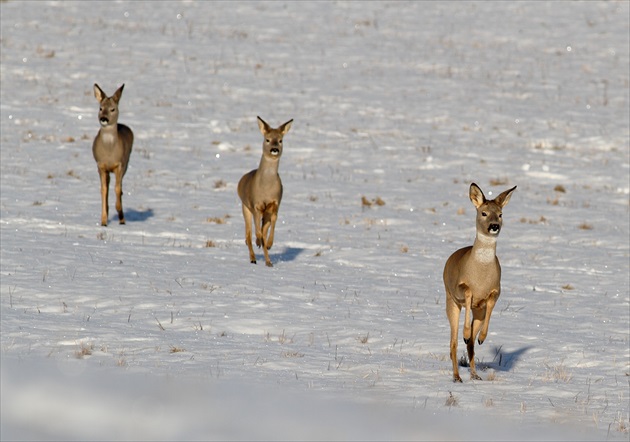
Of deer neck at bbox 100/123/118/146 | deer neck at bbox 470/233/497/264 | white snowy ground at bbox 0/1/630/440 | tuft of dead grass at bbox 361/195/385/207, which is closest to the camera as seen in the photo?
white snowy ground at bbox 0/1/630/440

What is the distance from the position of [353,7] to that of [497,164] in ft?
65.7

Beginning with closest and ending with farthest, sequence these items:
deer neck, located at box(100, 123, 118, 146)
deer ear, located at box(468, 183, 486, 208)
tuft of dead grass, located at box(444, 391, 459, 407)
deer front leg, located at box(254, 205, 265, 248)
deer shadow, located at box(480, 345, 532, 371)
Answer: tuft of dead grass, located at box(444, 391, 459, 407)
deer ear, located at box(468, 183, 486, 208)
deer shadow, located at box(480, 345, 532, 371)
deer front leg, located at box(254, 205, 265, 248)
deer neck, located at box(100, 123, 118, 146)

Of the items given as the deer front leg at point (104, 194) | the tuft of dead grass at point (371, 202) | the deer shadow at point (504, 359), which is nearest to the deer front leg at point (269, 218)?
the deer front leg at point (104, 194)

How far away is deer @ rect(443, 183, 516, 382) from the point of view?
9.56 m

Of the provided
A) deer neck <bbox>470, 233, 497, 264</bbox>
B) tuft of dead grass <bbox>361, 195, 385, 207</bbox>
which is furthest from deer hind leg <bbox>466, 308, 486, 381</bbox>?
tuft of dead grass <bbox>361, 195, 385, 207</bbox>

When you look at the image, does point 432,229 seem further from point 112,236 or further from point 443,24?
point 443,24

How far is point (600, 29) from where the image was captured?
4341 cm

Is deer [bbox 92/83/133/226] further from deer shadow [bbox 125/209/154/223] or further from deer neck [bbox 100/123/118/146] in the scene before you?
deer shadow [bbox 125/209/154/223]

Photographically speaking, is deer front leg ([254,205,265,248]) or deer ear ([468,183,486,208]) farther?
deer front leg ([254,205,265,248])

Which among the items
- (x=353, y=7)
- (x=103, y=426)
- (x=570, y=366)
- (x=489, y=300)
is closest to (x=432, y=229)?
(x=570, y=366)

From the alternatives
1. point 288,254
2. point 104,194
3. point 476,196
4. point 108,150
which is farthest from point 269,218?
point 476,196

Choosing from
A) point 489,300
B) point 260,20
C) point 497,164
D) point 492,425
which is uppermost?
point 260,20

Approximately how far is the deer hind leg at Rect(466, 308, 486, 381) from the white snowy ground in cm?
12

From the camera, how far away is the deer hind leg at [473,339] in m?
9.70
